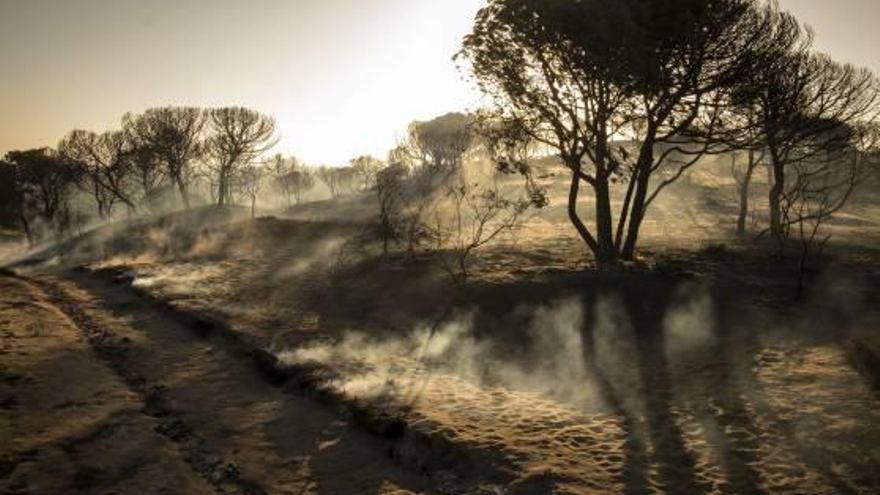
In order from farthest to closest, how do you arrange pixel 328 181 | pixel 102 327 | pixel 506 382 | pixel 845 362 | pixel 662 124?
pixel 328 181, pixel 662 124, pixel 102 327, pixel 506 382, pixel 845 362

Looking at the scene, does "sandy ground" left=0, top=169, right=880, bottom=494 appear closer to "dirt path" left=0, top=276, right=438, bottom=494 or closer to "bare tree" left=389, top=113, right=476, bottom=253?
"dirt path" left=0, top=276, right=438, bottom=494

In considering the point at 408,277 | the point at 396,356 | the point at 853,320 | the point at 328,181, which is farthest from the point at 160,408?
the point at 328,181

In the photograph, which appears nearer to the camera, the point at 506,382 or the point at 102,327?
the point at 506,382

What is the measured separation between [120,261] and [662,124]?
30.5m

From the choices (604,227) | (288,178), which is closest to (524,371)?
(604,227)

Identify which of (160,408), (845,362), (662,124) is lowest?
(160,408)

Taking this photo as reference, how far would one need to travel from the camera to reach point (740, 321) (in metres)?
19.0

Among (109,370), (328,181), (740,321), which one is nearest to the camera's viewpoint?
(109,370)

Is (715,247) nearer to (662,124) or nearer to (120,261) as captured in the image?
(662,124)

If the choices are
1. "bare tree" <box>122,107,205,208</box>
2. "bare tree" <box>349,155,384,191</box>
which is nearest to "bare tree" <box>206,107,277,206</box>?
"bare tree" <box>122,107,205,208</box>

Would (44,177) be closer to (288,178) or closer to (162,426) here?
(288,178)

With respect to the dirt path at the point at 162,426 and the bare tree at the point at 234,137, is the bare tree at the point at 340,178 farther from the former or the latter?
the dirt path at the point at 162,426

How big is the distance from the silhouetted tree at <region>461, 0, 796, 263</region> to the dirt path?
1407 cm

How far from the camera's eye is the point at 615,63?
70.6 ft
